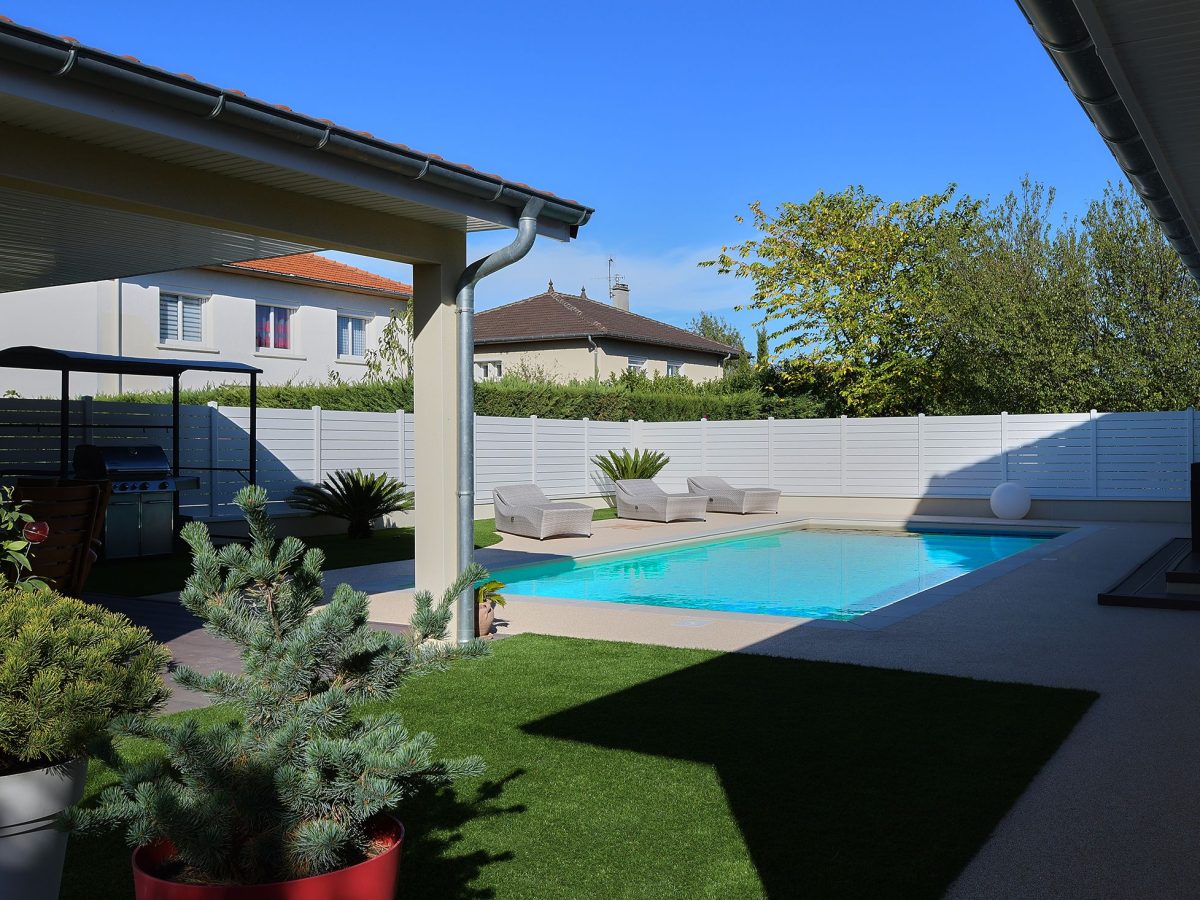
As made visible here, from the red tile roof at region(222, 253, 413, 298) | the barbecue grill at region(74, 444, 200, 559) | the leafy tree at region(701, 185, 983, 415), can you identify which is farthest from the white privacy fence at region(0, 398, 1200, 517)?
the leafy tree at region(701, 185, 983, 415)

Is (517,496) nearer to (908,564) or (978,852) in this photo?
(908,564)

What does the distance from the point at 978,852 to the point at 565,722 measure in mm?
2404

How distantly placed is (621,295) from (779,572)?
101 feet

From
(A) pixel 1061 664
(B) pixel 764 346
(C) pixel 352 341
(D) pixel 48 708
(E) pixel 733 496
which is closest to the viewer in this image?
(D) pixel 48 708

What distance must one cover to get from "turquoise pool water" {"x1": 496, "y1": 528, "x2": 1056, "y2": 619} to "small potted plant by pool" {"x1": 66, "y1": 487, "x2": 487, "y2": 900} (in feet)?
28.1

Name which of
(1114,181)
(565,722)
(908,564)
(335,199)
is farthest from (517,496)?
(1114,181)

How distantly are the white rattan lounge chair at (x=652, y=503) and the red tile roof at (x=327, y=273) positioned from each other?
9858 millimetres

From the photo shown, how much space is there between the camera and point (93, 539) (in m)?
7.37

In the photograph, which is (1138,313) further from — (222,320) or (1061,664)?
(222,320)

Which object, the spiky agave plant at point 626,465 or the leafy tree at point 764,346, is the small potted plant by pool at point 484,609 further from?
the leafy tree at point 764,346

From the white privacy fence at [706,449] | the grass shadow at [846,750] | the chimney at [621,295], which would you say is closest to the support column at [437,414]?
the grass shadow at [846,750]

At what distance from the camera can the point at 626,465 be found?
2338 cm

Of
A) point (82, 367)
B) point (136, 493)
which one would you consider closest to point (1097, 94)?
point (82, 367)

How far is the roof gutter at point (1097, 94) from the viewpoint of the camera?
3848 mm
